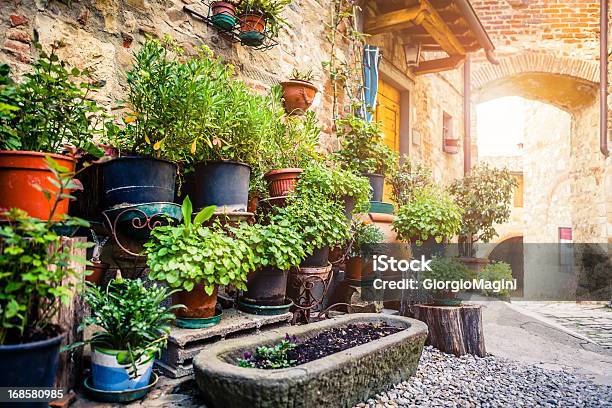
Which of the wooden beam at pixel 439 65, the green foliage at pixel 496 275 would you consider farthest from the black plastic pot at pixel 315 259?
the wooden beam at pixel 439 65

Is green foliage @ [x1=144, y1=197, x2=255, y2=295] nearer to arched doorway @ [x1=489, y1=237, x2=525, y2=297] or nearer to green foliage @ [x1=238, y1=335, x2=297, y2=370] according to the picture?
green foliage @ [x1=238, y1=335, x2=297, y2=370]

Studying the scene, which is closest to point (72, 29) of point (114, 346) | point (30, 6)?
point (30, 6)

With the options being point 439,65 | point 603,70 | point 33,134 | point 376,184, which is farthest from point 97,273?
point 603,70

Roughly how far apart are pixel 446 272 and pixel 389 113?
12.1ft

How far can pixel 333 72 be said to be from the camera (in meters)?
4.99

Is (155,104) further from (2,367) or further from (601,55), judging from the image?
(601,55)

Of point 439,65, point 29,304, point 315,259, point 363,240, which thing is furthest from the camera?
point 439,65

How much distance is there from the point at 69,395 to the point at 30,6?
2.24m

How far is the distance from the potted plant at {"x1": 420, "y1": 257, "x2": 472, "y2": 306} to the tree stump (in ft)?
0.31

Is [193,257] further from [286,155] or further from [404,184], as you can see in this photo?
[404,184]

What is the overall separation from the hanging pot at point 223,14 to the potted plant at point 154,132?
1.02 meters

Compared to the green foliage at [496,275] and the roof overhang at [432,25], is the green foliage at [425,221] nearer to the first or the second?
the green foliage at [496,275]

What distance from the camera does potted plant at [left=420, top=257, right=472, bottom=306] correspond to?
3551 millimetres

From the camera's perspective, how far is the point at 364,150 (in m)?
4.62
